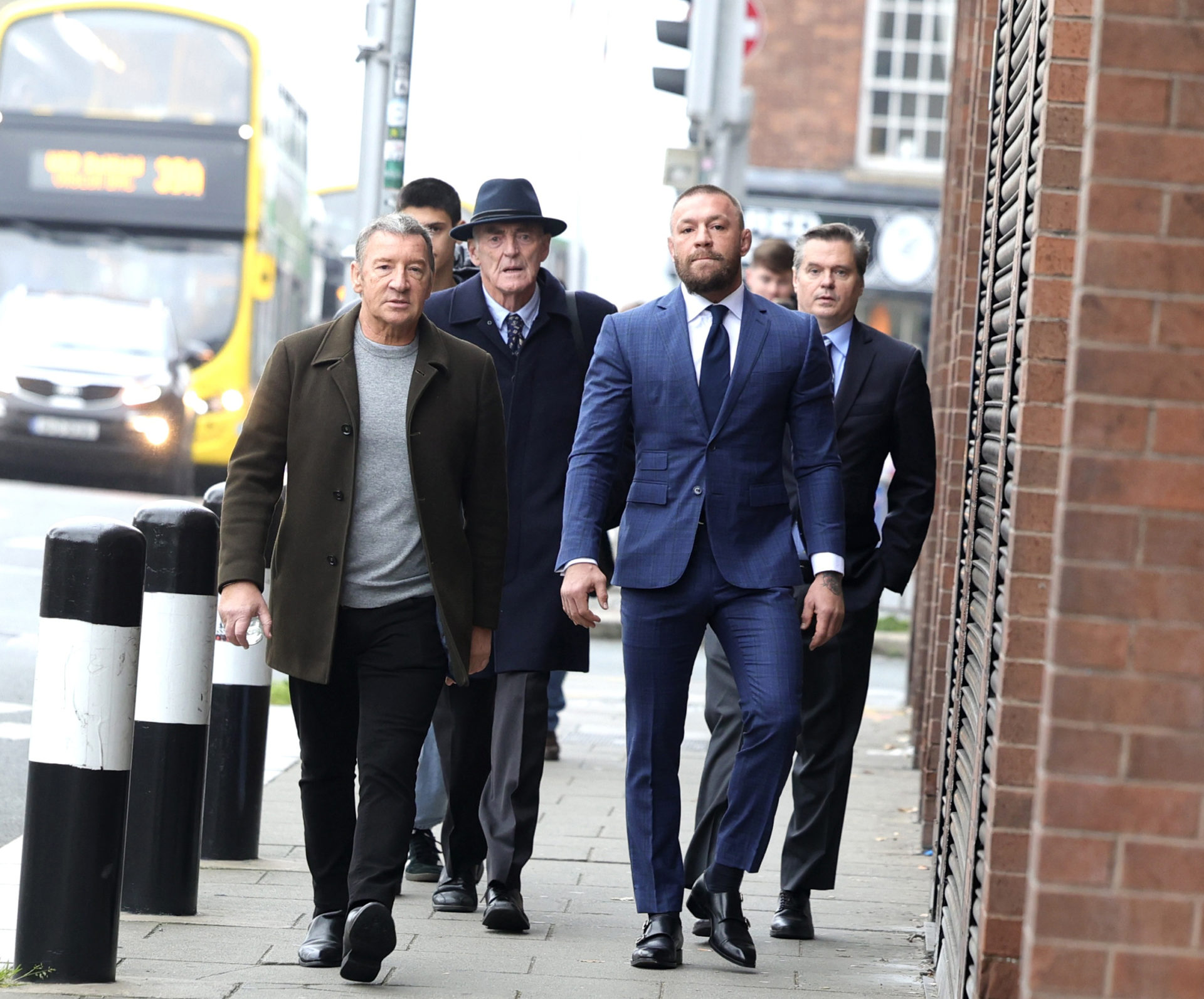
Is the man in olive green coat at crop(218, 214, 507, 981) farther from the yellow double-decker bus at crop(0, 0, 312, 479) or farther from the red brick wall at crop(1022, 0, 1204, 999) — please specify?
the yellow double-decker bus at crop(0, 0, 312, 479)

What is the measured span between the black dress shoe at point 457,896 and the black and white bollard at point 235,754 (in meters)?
0.71

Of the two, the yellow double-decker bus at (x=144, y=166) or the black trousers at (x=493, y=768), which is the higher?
the yellow double-decker bus at (x=144, y=166)

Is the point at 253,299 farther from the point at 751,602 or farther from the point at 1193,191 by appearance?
the point at 1193,191

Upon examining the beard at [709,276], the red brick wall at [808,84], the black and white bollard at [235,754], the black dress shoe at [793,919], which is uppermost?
the red brick wall at [808,84]

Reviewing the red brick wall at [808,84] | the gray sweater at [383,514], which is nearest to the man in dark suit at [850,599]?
the gray sweater at [383,514]

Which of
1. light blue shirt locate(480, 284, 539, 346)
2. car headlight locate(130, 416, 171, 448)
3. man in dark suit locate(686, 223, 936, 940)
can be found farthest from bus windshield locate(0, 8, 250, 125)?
man in dark suit locate(686, 223, 936, 940)

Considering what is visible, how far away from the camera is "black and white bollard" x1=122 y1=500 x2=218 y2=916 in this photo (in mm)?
5246

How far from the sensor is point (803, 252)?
240 inches

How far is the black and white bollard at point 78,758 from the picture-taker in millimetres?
4402

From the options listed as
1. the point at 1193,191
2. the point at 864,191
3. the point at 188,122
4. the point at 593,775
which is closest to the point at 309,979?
the point at 1193,191

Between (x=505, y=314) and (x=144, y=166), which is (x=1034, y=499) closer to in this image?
(x=505, y=314)

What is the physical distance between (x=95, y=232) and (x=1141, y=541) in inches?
733

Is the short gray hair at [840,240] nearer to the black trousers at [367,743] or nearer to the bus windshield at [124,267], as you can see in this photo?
the black trousers at [367,743]

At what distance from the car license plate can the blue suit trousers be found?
16.6 meters
